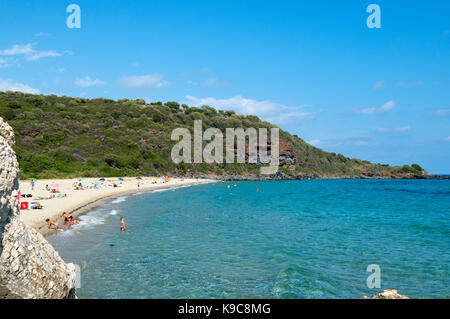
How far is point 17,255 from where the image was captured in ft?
19.0

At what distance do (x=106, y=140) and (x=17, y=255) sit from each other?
7688 centimetres

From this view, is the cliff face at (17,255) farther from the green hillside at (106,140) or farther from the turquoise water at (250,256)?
the green hillside at (106,140)

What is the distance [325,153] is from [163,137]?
76.6 m

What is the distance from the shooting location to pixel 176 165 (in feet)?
281

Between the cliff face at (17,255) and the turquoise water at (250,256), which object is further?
the turquoise water at (250,256)

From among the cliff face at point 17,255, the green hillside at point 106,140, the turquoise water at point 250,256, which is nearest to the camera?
the cliff face at point 17,255

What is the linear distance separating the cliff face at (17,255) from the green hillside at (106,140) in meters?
52.4

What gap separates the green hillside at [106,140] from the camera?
212ft

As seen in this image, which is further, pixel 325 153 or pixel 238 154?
pixel 325 153

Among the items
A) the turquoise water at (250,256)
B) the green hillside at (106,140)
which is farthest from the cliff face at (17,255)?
the green hillside at (106,140)

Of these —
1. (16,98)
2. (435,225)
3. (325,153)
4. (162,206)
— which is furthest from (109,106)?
(435,225)

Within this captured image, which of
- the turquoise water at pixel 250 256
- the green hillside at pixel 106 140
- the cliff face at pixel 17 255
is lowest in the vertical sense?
the turquoise water at pixel 250 256
